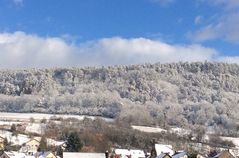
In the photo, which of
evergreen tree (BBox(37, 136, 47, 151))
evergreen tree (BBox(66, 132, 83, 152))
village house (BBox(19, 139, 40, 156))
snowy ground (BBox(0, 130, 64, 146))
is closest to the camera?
evergreen tree (BBox(66, 132, 83, 152))

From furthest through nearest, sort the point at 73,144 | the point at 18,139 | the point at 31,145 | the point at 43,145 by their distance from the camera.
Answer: the point at 18,139 < the point at 31,145 < the point at 43,145 < the point at 73,144

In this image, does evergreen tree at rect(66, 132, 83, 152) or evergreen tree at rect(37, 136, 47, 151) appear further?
evergreen tree at rect(37, 136, 47, 151)

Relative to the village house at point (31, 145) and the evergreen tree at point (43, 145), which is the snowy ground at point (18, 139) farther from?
the village house at point (31, 145)

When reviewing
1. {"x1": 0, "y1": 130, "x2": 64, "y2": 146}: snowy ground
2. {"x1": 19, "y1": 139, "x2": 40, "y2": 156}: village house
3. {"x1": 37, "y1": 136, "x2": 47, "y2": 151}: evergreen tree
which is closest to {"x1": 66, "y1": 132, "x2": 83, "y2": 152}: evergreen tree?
{"x1": 37, "y1": 136, "x2": 47, "y2": 151}: evergreen tree

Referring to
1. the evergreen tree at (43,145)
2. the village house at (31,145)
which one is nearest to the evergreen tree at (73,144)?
the evergreen tree at (43,145)

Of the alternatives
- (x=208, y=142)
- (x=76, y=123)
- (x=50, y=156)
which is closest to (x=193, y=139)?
(x=208, y=142)

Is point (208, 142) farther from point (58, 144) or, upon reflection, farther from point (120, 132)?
point (58, 144)

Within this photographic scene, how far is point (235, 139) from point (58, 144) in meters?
78.0

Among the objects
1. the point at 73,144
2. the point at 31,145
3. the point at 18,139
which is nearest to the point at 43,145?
the point at 31,145

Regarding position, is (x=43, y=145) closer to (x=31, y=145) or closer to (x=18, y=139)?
(x=31, y=145)

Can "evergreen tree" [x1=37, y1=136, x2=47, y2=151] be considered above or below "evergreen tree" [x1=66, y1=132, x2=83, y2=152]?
below

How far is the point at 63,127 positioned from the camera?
166125 mm

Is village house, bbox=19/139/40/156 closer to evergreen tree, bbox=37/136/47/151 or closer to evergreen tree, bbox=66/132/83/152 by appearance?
evergreen tree, bbox=37/136/47/151

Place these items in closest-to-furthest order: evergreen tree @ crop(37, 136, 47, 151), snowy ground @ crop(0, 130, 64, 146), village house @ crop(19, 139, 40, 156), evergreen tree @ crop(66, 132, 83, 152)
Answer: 1. evergreen tree @ crop(66, 132, 83, 152)
2. evergreen tree @ crop(37, 136, 47, 151)
3. village house @ crop(19, 139, 40, 156)
4. snowy ground @ crop(0, 130, 64, 146)
